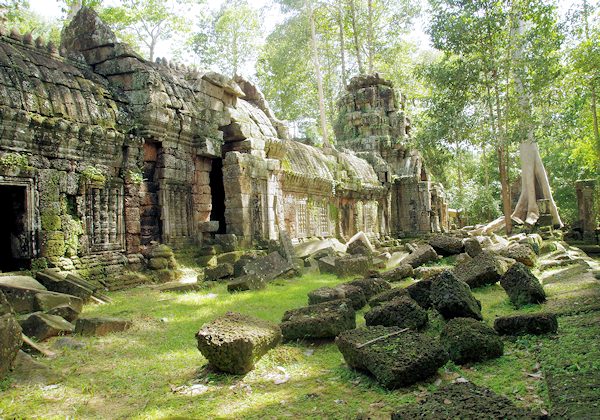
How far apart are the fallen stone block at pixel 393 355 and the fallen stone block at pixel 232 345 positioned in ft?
2.18

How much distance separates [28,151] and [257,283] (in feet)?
→ 13.6

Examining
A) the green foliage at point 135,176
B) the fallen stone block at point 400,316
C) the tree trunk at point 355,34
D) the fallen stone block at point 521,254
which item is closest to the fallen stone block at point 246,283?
the green foliage at point 135,176

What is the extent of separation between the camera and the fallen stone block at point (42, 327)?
15.5ft

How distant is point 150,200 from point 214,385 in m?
6.83

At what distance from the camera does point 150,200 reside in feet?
32.0

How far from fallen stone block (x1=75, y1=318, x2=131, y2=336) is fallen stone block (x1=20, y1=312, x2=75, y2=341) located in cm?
11

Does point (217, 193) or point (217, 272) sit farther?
point (217, 193)

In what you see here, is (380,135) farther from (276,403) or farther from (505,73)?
(276,403)

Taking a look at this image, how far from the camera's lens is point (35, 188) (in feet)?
24.4

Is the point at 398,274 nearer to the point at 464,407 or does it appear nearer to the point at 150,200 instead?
the point at 150,200

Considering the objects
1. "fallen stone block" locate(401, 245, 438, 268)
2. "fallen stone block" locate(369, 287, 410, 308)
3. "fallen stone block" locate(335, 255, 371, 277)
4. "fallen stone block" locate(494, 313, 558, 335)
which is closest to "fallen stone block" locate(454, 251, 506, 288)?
"fallen stone block" locate(369, 287, 410, 308)

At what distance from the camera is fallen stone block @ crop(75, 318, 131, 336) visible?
4.98m

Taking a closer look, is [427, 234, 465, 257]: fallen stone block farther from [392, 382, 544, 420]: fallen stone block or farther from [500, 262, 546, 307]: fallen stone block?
[392, 382, 544, 420]: fallen stone block

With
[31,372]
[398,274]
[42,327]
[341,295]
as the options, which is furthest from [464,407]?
[398,274]
